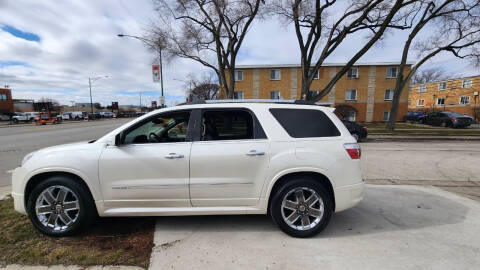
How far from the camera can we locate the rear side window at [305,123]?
2891mm

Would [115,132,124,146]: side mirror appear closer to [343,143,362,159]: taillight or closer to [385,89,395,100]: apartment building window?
[343,143,362,159]: taillight

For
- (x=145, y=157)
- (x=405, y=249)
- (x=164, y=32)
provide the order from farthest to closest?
(x=164, y=32) → (x=145, y=157) → (x=405, y=249)

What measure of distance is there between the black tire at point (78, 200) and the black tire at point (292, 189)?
97.9 inches

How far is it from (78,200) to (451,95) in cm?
5265

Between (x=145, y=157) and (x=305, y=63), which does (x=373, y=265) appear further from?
(x=305, y=63)

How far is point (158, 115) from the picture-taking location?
9.86ft

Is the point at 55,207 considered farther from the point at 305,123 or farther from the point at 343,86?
the point at 343,86

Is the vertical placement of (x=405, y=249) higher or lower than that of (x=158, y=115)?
lower

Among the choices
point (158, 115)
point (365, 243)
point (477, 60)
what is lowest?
point (365, 243)

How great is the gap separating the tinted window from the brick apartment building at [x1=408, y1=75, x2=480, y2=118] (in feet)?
134

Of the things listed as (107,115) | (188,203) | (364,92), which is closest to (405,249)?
(188,203)

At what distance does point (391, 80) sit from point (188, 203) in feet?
99.6

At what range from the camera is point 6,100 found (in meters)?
50.8

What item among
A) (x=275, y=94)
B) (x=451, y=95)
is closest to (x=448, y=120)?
(x=275, y=94)
